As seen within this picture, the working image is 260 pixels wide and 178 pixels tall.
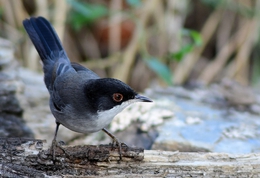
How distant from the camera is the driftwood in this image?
3.35 meters

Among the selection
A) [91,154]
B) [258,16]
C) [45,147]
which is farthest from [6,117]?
[258,16]

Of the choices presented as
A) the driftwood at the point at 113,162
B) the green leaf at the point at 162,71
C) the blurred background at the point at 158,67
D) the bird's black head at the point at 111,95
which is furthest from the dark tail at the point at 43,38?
the green leaf at the point at 162,71

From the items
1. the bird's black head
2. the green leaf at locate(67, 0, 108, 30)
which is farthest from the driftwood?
the green leaf at locate(67, 0, 108, 30)

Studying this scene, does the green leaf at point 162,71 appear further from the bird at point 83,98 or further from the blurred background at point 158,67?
the bird at point 83,98

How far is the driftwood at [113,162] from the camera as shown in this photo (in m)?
3.35

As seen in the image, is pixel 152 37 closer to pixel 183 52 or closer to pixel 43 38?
pixel 183 52

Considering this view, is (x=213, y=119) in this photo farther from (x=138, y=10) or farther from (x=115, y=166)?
(x=138, y=10)

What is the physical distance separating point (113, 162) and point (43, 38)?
193 cm

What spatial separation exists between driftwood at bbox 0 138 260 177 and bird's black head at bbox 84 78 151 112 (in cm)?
36

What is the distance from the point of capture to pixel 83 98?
12.5 feet

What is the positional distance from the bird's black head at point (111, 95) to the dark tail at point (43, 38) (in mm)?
1262

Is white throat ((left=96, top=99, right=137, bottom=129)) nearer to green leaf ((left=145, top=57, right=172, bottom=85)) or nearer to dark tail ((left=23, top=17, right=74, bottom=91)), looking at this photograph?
dark tail ((left=23, top=17, right=74, bottom=91))

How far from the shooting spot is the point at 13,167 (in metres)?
3.23

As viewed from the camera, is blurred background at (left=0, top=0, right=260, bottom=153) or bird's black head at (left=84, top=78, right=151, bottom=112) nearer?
bird's black head at (left=84, top=78, right=151, bottom=112)
